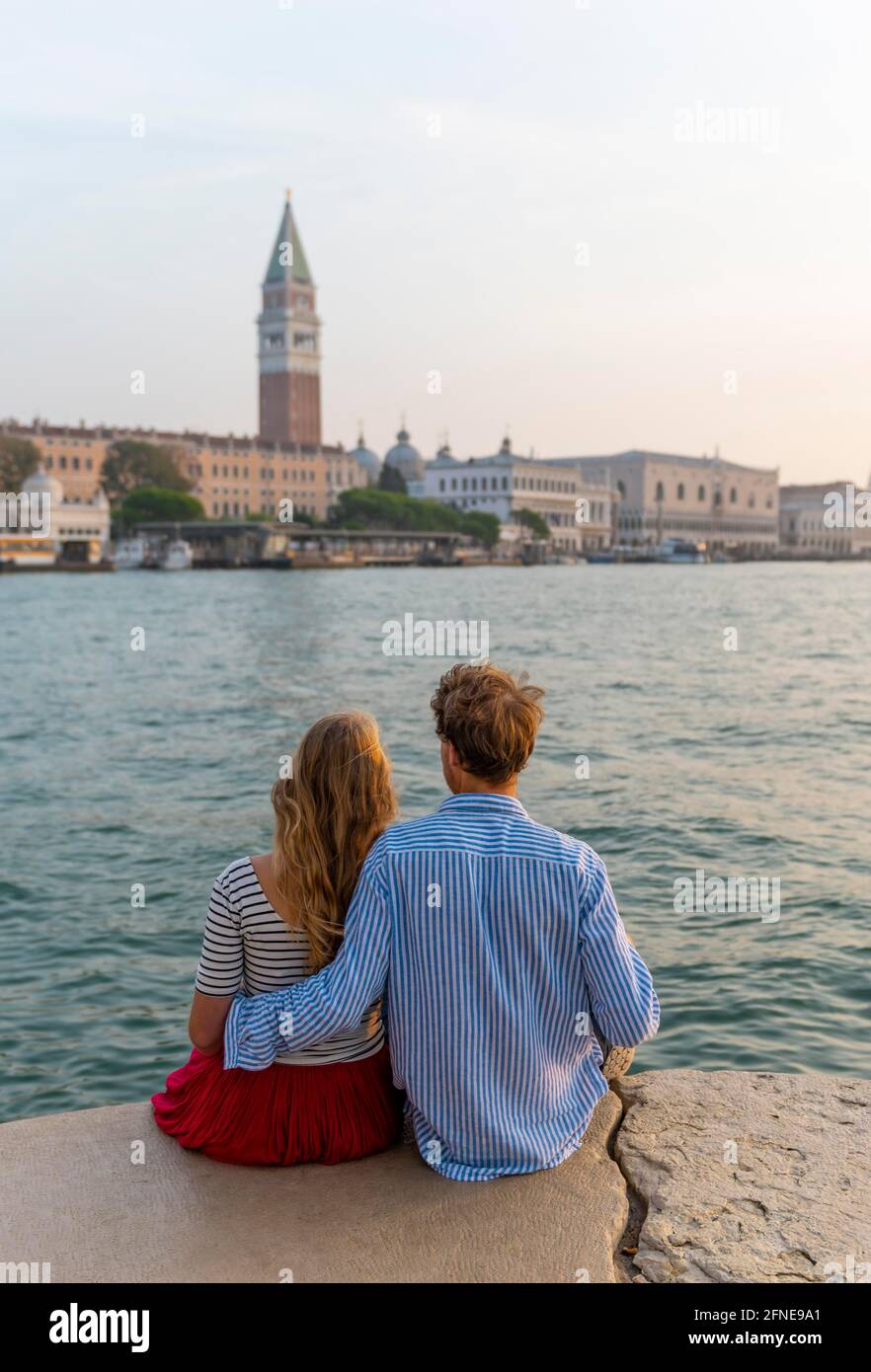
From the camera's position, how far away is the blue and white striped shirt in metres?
2.15

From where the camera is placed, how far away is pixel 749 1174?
7.77ft

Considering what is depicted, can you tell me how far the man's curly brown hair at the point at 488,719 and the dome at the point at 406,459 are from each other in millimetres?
110208

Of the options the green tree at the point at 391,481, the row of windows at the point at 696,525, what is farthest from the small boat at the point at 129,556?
the row of windows at the point at 696,525

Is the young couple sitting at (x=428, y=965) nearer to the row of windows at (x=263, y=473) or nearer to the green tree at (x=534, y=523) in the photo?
the row of windows at (x=263, y=473)

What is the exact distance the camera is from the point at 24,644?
Answer: 2448 cm

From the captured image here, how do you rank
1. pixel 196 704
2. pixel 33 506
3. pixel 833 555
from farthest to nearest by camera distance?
pixel 833 555, pixel 33 506, pixel 196 704

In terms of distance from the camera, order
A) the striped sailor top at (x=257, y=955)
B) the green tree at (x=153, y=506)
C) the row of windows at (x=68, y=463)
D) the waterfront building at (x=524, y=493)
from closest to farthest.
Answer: the striped sailor top at (x=257, y=955) → the green tree at (x=153, y=506) → the row of windows at (x=68, y=463) → the waterfront building at (x=524, y=493)

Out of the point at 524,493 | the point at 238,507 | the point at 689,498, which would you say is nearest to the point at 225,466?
the point at 238,507

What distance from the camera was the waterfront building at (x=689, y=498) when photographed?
11031 centimetres

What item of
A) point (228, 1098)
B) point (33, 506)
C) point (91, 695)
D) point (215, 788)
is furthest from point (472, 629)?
point (33, 506)

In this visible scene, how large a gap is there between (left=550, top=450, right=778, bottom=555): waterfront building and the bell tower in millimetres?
20130

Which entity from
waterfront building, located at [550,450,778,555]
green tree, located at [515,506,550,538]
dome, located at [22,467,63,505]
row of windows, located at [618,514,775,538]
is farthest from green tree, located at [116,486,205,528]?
row of windows, located at [618,514,775,538]
